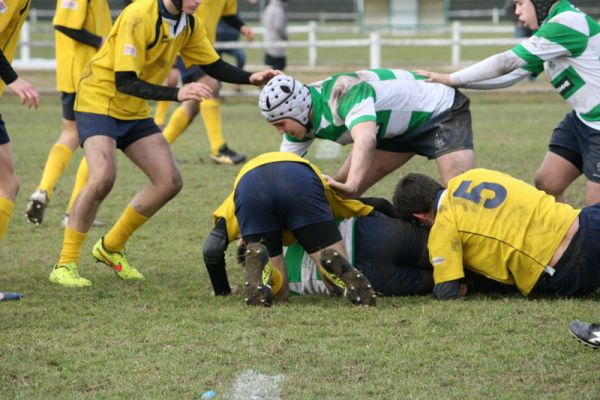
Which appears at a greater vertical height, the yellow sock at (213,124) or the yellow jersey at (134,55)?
the yellow jersey at (134,55)

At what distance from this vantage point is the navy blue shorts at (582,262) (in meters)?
5.20

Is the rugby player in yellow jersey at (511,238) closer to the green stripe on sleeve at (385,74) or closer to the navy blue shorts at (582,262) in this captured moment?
the navy blue shorts at (582,262)

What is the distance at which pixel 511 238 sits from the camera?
5.27 metres

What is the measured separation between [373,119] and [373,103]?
19cm

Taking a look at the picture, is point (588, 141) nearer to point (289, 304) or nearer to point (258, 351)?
point (289, 304)

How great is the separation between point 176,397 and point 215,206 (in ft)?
16.8

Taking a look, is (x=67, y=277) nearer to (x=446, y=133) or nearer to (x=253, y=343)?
(x=253, y=343)

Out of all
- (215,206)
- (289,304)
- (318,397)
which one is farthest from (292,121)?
(215,206)

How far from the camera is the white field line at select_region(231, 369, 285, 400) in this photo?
4.02 meters

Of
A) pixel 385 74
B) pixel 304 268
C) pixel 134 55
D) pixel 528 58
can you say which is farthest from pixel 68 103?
pixel 528 58

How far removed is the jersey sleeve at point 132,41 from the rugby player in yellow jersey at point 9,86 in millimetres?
535

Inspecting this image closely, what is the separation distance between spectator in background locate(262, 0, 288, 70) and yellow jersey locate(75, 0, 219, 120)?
11.8 m

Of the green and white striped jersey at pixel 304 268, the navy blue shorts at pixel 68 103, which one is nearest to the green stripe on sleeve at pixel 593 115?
the green and white striped jersey at pixel 304 268

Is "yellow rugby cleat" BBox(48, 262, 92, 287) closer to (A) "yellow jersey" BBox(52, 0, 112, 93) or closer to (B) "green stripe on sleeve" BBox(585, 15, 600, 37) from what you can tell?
(A) "yellow jersey" BBox(52, 0, 112, 93)
